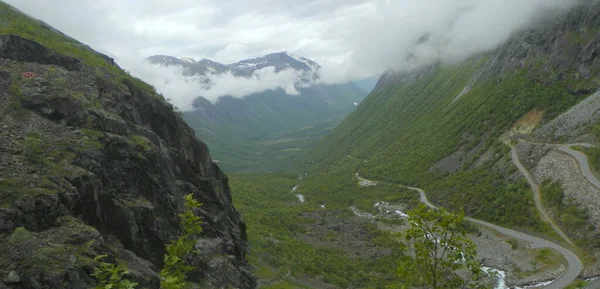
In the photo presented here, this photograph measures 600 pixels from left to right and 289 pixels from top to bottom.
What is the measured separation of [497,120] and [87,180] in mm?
117556

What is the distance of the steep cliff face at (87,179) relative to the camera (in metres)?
21.6

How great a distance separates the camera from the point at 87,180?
94.7 ft

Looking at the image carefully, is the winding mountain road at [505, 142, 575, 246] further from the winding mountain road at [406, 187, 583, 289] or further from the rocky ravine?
the rocky ravine

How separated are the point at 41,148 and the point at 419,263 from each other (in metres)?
26.6

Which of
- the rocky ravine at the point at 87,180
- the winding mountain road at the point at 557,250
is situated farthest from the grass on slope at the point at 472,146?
the rocky ravine at the point at 87,180

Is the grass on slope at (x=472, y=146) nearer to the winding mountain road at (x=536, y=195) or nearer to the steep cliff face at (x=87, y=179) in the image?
the winding mountain road at (x=536, y=195)

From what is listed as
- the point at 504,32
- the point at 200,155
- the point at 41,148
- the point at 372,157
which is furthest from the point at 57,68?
the point at 504,32

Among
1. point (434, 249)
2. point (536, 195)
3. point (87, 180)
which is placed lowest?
point (536, 195)

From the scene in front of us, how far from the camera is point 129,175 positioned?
35656 mm

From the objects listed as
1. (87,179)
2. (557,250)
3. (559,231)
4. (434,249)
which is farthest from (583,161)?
(87,179)

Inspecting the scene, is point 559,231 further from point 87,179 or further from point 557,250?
point 87,179

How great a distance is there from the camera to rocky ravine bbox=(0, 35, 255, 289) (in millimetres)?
21531

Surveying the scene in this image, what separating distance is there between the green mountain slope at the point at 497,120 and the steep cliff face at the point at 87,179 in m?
60.0

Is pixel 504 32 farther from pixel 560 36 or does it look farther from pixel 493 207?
pixel 493 207
